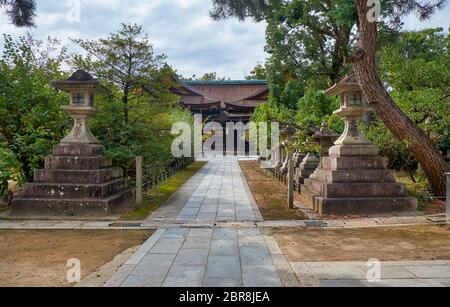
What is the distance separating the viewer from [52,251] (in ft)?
18.7

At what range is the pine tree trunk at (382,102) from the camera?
942 centimetres

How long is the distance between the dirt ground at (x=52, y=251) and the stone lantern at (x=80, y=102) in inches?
120

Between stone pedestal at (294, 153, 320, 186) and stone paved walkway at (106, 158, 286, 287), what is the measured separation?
5476 millimetres

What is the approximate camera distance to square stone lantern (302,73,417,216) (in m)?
8.76

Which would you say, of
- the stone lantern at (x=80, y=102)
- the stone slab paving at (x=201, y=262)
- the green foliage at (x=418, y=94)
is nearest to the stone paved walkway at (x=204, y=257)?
the stone slab paving at (x=201, y=262)

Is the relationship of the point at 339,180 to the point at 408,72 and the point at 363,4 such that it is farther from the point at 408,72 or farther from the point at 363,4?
the point at 408,72

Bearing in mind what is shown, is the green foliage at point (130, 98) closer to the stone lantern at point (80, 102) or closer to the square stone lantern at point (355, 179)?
the stone lantern at point (80, 102)

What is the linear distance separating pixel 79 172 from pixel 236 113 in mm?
36020

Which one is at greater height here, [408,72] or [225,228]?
[408,72]

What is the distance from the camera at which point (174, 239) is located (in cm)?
642

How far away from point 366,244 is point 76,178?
6.83 meters

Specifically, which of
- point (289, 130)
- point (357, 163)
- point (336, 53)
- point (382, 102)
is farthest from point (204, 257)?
point (336, 53)

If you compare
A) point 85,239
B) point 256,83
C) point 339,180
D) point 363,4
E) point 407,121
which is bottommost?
point 85,239
